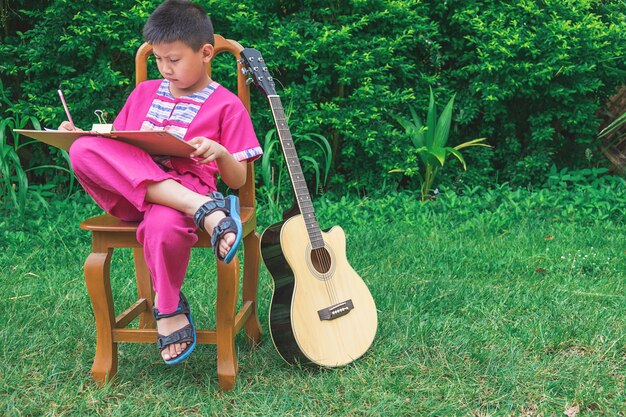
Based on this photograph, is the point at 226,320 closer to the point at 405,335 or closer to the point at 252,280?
the point at 252,280

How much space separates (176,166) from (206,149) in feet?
0.75

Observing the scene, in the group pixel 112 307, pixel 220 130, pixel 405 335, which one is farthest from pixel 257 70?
pixel 405 335

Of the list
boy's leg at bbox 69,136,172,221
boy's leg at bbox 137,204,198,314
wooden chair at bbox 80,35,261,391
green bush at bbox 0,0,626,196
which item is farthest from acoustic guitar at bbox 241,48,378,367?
green bush at bbox 0,0,626,196

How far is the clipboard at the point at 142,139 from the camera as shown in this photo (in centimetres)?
215

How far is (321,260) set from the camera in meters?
2.66

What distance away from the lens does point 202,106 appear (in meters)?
2.48

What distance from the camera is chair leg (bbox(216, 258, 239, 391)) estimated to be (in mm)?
2367

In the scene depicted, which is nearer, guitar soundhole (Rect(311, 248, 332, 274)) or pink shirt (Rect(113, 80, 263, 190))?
pink shirt (Rect(113, 80, 263, 190))

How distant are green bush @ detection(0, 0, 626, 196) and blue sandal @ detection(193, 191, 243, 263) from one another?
242 cm

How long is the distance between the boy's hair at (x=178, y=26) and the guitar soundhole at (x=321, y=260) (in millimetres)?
827

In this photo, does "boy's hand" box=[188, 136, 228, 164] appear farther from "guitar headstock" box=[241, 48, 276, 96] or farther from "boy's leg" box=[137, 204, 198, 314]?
"guitar headstock" box=[241, 48, 276, 96]

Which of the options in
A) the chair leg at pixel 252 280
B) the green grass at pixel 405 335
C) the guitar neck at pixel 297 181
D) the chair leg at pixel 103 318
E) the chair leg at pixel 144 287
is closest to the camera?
the green grass at pixel 405 335

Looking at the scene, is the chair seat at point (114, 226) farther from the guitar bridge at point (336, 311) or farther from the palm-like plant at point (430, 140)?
the palm-like plant at point (430, 140)

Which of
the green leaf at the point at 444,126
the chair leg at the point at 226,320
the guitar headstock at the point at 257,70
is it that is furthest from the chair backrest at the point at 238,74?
the green leaf at the point at 444,126
